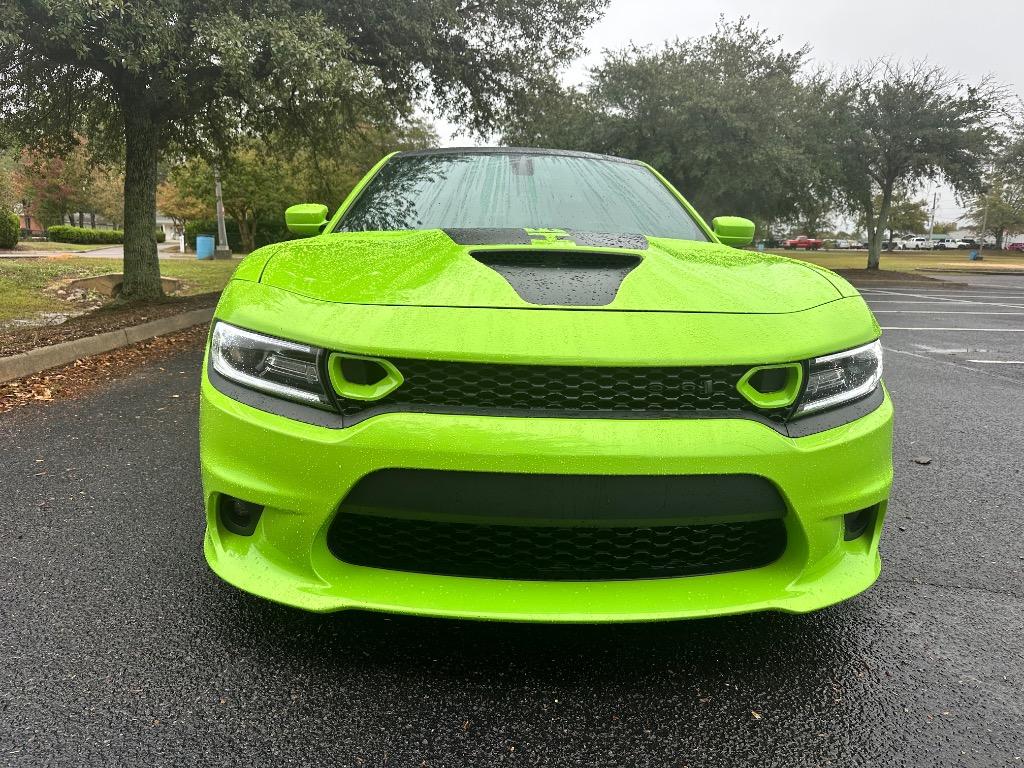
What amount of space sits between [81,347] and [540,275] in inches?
226

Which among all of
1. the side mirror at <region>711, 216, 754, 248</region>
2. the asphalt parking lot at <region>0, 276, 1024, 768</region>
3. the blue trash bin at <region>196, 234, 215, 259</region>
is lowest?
the blue trash bin at <region>196, 234, 215, 259</region>

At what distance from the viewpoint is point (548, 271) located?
193 centimetres

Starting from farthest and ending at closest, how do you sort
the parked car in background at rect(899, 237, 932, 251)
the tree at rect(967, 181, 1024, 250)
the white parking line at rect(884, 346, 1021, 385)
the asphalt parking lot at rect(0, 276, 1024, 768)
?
the parked car in background at rect(899, 237, 932, 251) < the tree at rect(967, 181, 1024, 250) < the white parking line at rect(884, 346, 1021, 385) < the asphalt parking lot at rect(0, 276, 1024, 768)

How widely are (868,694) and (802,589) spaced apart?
338 mm

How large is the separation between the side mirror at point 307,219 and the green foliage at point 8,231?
27.2 m

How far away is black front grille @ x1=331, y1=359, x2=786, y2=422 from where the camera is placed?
1.60m

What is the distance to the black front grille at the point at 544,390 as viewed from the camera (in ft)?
5.25

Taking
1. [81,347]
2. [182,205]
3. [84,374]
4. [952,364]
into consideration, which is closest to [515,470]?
[84,374]

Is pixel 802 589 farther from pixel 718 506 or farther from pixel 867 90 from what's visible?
pixel 867 90

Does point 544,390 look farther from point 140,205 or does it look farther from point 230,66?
point 140,205

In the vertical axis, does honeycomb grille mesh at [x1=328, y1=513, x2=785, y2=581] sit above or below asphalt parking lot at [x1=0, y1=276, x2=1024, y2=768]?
above

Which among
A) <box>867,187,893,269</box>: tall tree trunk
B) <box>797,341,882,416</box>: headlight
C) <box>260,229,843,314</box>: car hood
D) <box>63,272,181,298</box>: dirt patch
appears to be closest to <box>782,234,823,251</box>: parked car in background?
<box>867,187,893,269</box>: tall tree trunk

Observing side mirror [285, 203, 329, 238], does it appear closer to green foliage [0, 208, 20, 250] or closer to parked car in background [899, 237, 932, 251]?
green foliage [0, 208, 20, 250]

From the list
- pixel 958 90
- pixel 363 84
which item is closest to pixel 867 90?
pixel 958 90
